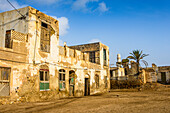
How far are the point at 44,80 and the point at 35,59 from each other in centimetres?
179

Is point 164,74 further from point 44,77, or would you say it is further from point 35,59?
point 35,59

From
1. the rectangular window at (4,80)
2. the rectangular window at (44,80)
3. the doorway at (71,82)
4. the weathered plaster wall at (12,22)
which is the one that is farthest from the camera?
the doorway at (71,82)

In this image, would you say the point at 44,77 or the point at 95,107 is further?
the point at 44,77

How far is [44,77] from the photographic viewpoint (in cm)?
1343

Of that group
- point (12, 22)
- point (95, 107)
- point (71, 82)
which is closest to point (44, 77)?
point (71, 82)

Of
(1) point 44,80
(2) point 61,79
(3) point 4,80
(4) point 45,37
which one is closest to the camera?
(3) point 4,80

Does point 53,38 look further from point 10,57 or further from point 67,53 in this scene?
point 10,57

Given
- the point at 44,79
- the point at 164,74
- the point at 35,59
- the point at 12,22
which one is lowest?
the point at 164,74

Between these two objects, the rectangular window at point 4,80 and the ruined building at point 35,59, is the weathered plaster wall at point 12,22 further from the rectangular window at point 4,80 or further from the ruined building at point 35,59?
the rectangular window at point 4,80

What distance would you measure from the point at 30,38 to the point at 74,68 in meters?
6.22

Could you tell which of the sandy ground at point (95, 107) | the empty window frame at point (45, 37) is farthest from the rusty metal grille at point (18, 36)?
the sandy ground at point (95, 107)

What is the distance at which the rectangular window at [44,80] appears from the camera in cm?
1315

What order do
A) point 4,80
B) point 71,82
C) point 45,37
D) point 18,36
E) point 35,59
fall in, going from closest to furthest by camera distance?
1. point 4,80
2. point 18,36
3. point 35,59
4. point 45,37
5. point 71,82

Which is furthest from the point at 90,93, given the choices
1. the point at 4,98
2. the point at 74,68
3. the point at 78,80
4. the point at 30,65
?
the point at 4,98
